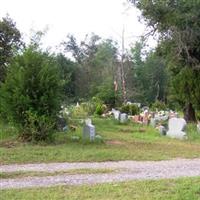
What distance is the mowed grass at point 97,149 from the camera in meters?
12.1

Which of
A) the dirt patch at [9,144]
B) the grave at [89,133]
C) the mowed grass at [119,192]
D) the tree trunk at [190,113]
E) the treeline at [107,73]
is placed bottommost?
the mowed grass at [119,192]

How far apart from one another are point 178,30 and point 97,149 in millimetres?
12418

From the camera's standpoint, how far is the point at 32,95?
15.3 meters

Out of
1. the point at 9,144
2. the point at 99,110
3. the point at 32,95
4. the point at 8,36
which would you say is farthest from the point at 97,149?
the point at 99,110

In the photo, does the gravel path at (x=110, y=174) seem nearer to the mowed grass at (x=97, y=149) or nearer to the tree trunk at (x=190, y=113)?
the mowed grass at (x=97, y=149)

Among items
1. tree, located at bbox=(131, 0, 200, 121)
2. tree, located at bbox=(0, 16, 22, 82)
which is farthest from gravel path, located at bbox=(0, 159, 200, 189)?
tree, located at bbox=(0, 16, 22, 82)

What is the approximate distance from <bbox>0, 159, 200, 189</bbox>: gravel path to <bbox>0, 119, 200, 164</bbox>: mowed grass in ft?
2.25

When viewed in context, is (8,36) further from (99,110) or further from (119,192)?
(119,192)

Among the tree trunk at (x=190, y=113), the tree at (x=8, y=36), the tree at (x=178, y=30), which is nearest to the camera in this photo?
the tree at (x=178, y=30)

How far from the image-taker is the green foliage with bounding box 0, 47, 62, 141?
49.4 feet

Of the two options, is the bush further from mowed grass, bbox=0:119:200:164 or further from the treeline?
mowed grass, bbox=0:119:200:164

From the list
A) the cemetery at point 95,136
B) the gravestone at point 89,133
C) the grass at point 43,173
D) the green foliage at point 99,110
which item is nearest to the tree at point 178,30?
the cemetery at point 95,136

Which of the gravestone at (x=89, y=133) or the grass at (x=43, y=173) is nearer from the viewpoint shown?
the grass at (x=43, y=173)

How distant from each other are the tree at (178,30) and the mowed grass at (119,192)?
16513mm
